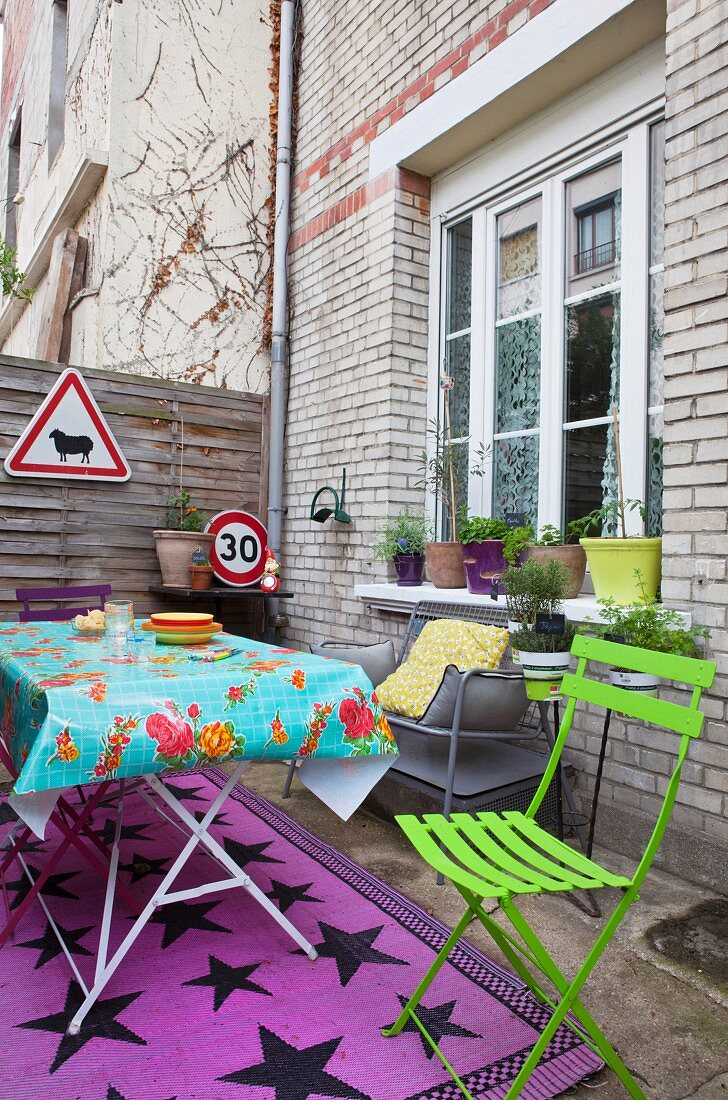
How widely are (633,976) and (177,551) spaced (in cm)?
352

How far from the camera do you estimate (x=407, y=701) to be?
10.2ft

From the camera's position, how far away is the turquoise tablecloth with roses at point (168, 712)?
173cm

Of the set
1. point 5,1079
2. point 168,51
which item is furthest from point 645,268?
point 168,51

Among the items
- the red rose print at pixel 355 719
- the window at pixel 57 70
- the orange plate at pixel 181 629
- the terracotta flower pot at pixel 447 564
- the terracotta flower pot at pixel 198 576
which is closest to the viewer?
the red rose print at pixel 355 719

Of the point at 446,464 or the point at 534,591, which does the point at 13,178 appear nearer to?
the point at 446,464

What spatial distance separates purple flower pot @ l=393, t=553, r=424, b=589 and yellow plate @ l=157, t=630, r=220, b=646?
1891 millimetres

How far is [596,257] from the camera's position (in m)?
3.55

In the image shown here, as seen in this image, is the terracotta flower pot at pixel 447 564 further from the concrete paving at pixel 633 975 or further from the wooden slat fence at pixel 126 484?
the wooden slat fence at pixel 126 484

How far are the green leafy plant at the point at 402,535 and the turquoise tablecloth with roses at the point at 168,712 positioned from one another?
2.01 meters

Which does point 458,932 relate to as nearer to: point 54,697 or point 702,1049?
point 702,1049

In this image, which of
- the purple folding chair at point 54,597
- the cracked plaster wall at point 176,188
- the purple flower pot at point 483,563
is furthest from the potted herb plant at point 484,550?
the cracked plaster wall at point 176,188

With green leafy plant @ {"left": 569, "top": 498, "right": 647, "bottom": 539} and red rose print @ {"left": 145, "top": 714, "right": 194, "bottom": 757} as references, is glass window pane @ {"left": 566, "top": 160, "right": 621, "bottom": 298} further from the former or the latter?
red rose print @ {"left": 145, "top": 714, "right": 194, "bottom": 757}

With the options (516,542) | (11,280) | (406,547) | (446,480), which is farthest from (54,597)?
(11,280)

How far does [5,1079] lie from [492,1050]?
1.05 meters
